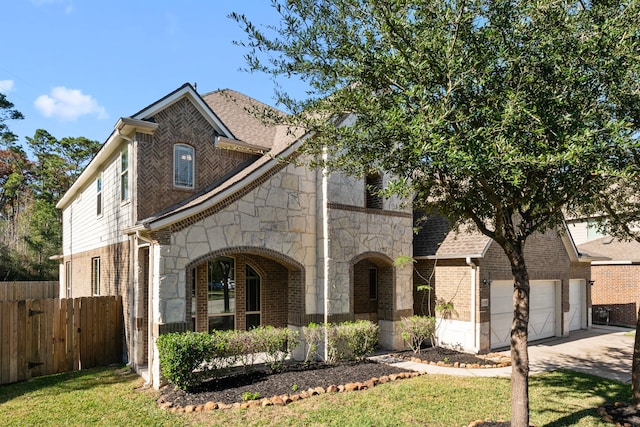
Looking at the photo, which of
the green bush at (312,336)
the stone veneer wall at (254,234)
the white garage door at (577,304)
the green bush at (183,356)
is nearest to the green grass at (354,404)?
the green bush at (183,356)

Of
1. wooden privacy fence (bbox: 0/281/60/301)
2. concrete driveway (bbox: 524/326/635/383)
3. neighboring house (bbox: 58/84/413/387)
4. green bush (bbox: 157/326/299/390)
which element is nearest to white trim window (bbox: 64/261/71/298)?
wooden privacy fence (bbox: 0/281/60/301)

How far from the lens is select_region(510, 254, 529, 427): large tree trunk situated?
6383 millimetres

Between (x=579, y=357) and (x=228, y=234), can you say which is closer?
(x=228, y=234)

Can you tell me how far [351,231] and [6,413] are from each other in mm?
8795

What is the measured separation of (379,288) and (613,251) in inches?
600

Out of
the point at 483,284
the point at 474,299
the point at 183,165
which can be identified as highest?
the point at 183,165

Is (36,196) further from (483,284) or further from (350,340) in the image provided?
(483,284)

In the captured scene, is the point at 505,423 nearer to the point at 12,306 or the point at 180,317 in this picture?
the point at 180,317

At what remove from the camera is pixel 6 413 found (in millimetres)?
7969

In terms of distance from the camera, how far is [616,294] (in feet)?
69.5

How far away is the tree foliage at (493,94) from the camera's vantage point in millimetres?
5230

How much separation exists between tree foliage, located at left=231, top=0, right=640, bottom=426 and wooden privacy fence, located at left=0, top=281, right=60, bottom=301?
20.7m

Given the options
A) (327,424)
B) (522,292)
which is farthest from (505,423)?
(327,424)

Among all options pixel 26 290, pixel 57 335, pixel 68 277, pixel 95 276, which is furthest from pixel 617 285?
pixel 26 290
